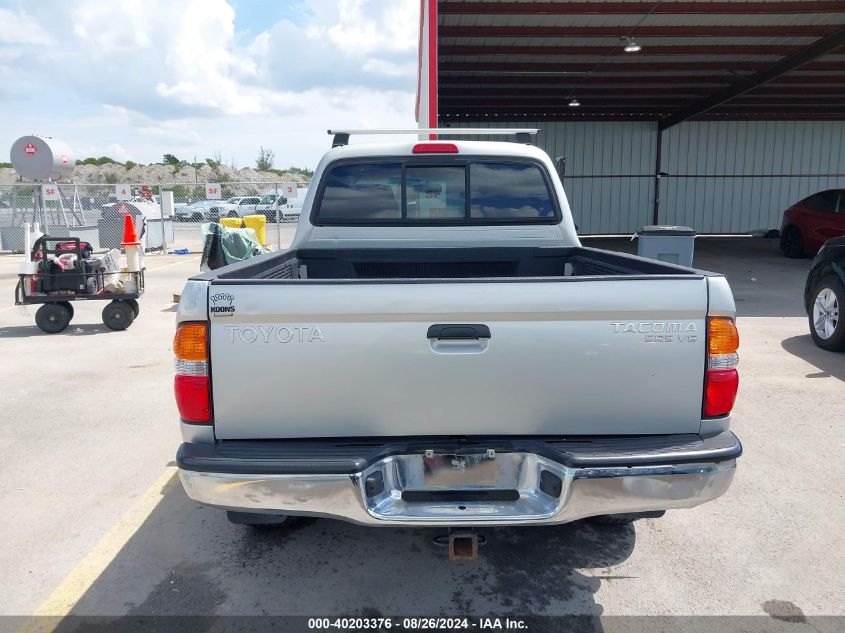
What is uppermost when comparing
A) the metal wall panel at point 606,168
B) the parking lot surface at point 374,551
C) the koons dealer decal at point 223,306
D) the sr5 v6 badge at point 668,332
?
the metal wall panel at point 606,168

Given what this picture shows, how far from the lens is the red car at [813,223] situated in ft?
49.7

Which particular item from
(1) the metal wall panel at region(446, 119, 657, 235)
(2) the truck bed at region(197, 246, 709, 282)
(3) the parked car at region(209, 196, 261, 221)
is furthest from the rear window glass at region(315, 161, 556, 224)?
(3) the parked car at region(209, 196, 261, 221)

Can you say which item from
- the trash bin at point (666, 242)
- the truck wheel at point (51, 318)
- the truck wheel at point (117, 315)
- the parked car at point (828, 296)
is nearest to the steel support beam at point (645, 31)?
the trash bin at point (666, 242)

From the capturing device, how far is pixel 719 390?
2531 mm

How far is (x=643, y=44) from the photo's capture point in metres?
14.7

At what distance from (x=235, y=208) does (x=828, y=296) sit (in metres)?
27.8

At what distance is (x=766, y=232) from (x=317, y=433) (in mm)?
24760

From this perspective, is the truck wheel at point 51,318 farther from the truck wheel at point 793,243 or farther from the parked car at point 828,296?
the truck wheel at point 793,243

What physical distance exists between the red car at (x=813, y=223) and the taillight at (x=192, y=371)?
16.2 m

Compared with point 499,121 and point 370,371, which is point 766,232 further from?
point 370,371

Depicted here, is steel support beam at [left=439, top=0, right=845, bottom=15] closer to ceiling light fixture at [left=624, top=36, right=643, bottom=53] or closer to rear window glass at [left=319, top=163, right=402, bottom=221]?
ceiling light fixture at [left=624, top=36, right=643, bottom=53]

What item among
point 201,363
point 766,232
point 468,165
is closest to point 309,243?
point 468,165

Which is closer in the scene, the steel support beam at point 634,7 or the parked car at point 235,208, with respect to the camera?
the steel support beam at point 634,7

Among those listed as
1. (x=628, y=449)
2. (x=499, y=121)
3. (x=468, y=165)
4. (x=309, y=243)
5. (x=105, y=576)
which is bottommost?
(x=105, y=576)
